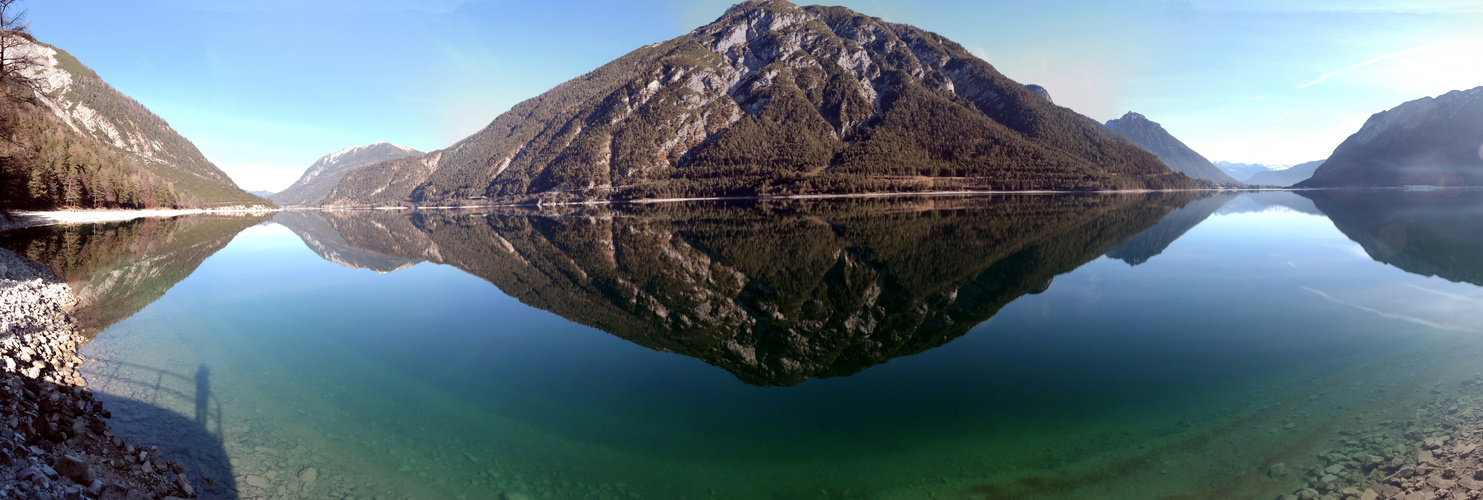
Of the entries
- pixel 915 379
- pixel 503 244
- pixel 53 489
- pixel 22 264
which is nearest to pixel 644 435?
pixel 915 379

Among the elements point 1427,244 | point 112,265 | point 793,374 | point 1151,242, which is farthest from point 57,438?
point 1427,244

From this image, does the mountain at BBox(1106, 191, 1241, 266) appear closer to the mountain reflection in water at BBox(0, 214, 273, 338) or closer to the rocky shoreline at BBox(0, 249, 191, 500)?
the rocky shoreline at BBox(0, 249, 191, 500)

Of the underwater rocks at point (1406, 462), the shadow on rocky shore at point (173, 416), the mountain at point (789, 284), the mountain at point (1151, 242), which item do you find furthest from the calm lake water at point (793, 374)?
the mountain at point (1151, 242)

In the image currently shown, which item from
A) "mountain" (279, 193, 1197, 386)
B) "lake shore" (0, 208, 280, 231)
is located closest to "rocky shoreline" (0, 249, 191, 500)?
"mountain" (279, 193, 1197, 386)

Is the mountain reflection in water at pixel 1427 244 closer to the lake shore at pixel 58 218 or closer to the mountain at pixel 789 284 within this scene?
the mountain at pixel 789 284

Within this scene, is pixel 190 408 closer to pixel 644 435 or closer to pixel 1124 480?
pixel 644 435
